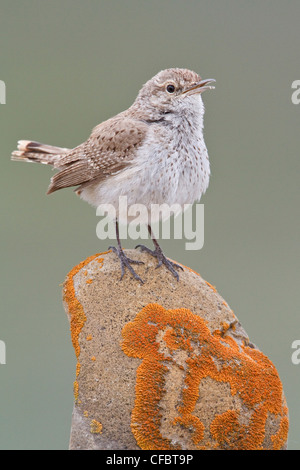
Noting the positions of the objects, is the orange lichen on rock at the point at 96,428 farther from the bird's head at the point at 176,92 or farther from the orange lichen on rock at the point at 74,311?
the bird's head at the point at 176,92

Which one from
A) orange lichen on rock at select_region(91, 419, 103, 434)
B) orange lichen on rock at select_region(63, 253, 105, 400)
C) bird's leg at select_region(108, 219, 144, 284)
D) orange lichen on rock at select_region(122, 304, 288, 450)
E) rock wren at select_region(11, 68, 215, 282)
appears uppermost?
rock wren at select_region(11, 68, 215, 282)

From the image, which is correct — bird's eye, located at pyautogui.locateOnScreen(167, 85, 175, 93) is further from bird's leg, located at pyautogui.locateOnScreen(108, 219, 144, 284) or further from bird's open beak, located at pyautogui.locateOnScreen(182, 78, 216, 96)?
bird's leg, located at pyautogui.locateOnScreen(108, 219, 144, 284)

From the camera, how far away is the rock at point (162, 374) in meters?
4.95

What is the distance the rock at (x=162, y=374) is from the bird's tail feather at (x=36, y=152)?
1.47 m

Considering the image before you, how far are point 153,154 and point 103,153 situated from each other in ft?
1.79

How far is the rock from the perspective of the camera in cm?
495

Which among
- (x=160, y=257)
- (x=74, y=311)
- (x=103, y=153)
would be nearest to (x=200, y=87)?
(x=103, y=153)

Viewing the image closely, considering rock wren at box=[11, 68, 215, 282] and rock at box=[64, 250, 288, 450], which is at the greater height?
rock wren at box=[11, 68, 215, 282]

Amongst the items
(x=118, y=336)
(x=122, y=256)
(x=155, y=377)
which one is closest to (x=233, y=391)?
(x=155, y=377)

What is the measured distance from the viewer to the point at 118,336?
17.1ft

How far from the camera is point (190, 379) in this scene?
5.09 metres

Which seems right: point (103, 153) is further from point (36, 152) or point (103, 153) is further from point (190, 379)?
point (190, 379)

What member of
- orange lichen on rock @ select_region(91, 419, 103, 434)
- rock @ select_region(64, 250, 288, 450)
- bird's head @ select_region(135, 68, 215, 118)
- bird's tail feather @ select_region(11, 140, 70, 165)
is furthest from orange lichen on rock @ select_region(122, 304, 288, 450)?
bird's tail feather @ select_region(11, 140, 70, 165)
